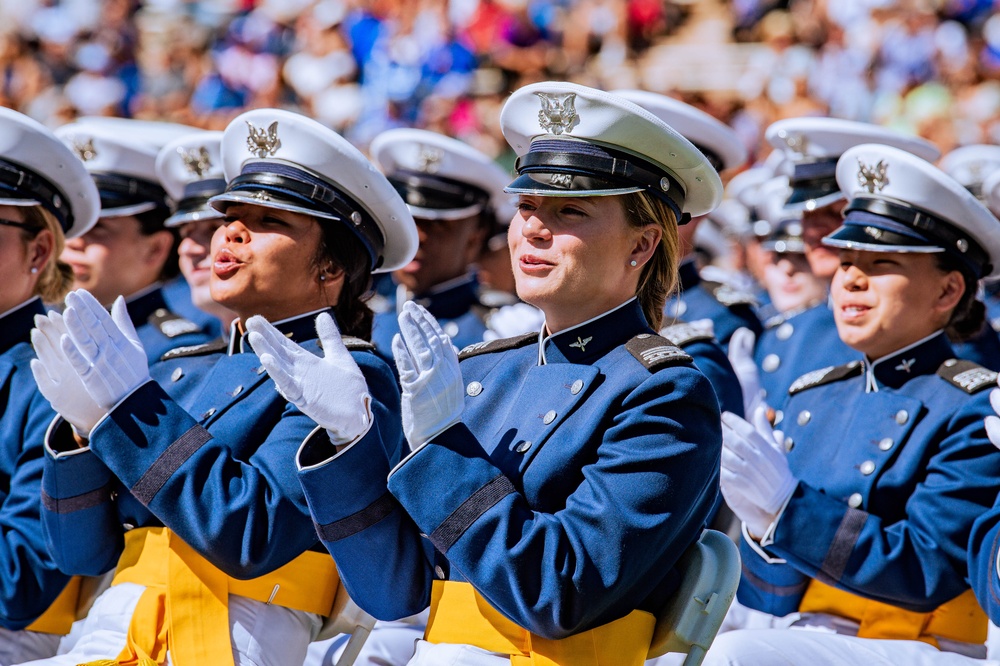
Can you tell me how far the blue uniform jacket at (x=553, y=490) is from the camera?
8.93ft

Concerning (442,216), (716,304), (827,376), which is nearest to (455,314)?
(442,216)

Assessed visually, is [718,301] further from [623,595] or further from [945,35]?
[945,35]

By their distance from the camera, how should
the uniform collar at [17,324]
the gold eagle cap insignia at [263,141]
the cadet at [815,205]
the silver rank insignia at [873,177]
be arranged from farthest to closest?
the cadet at [815,205] < the silver rank insignia at [873,177] < the uniform collar at [17,324] < the gold eagle cap insignia at [263,141]

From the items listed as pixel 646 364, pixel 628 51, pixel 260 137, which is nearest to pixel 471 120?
pixel 628 51

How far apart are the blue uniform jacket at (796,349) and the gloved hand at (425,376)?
9.86 ft

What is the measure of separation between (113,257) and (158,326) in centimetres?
34

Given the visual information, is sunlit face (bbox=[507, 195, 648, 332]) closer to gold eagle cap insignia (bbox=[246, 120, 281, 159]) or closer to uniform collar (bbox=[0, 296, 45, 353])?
gold eagle cap insignia (bbox=[246, 120, 281, 159])

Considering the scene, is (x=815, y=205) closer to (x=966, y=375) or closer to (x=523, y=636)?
(x=966, y=375)

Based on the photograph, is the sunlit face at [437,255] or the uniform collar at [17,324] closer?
the uniform collar at [17,324]

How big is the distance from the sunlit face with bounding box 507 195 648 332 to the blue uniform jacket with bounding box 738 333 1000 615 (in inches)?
39.4

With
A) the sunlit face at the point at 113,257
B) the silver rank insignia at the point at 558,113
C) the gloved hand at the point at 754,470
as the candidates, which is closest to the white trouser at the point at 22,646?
the sunlit face at the point at 113,257

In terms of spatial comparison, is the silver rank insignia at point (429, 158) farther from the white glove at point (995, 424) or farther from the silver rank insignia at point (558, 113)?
the white glove at point (995, 424)

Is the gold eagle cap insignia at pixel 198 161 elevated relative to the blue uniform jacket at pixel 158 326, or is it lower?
elevated

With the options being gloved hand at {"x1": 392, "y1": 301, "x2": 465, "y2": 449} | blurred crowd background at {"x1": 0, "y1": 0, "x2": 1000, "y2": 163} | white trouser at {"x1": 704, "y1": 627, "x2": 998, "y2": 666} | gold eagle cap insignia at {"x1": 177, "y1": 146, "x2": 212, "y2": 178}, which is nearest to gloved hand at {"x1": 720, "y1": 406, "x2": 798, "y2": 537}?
white trouser at {"x1": 704, "y1": 627, "x2": 998, "y2": 666}
